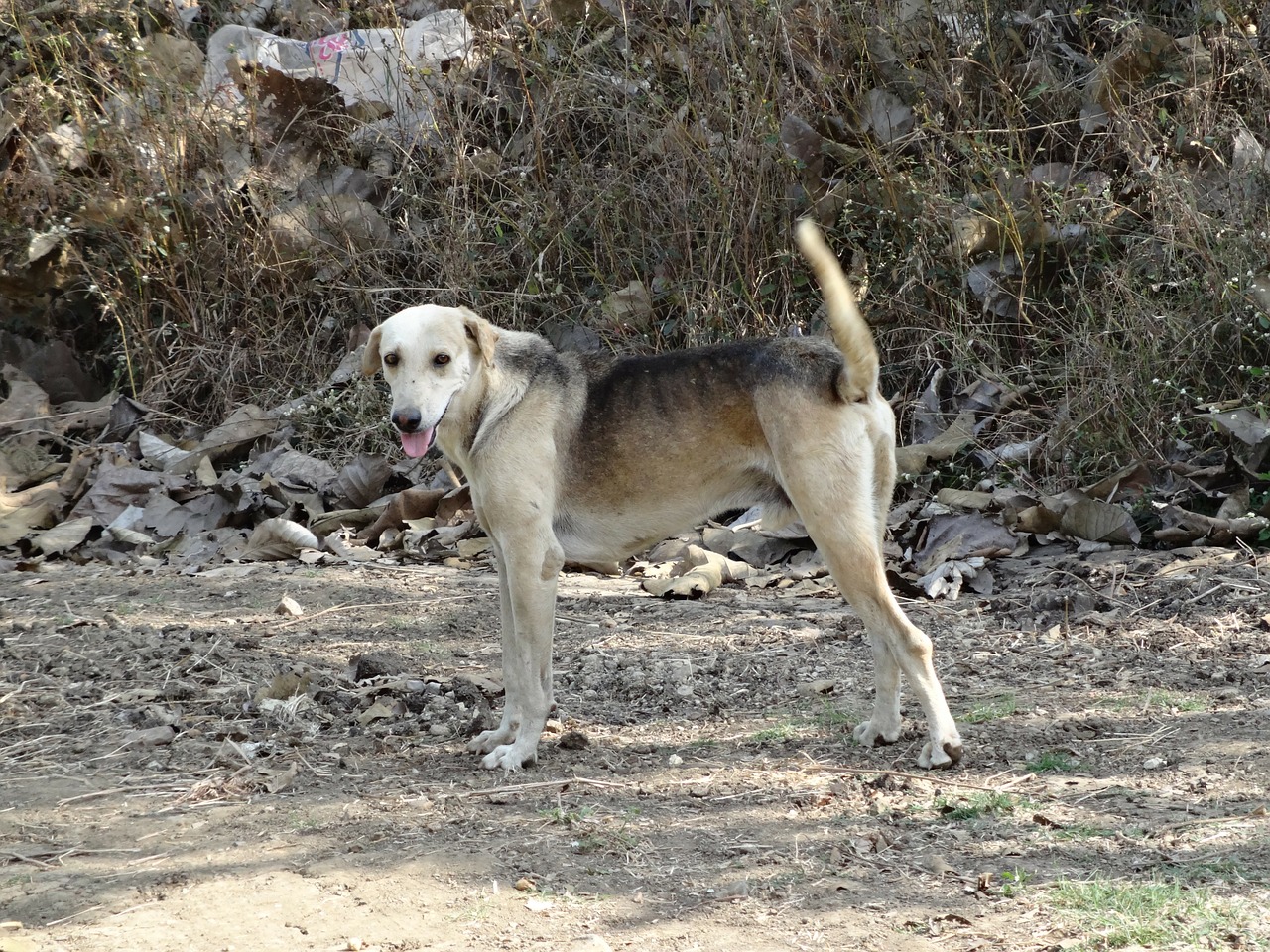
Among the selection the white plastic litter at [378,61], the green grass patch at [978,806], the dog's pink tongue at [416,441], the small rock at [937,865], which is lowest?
the green grass patch at [978,806]

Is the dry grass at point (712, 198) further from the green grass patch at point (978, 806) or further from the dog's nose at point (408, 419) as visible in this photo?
the dog's nose at point (408, 419)

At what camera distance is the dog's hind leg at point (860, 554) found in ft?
13.6

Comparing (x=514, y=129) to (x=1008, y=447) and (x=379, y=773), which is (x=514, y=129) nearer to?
(x=1008, y=447)

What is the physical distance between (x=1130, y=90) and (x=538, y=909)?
6925 mm

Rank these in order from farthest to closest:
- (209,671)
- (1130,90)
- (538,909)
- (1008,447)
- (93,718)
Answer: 1. (1130,90)
2. (1008,447)
3. (209,671)
4. (93,718)
5. (538,909)

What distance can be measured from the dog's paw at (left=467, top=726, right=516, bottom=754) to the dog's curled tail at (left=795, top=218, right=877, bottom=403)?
5.39 feet

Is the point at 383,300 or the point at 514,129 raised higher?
the point at 514,129

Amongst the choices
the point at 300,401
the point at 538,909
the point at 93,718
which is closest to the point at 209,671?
the point at 93,718

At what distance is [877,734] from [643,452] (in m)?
1.26

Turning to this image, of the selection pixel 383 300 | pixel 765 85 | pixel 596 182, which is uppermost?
pixel 765 85

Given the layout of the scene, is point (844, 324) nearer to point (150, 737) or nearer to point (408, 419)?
point (408, 419)

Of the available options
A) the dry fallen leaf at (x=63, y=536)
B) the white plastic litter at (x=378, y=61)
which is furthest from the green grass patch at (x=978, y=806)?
the white plastic litter at (x=378, y=61)

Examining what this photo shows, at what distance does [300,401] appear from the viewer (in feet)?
28.3

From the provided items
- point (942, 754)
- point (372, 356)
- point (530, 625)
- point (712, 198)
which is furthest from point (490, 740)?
point (712, 198)
